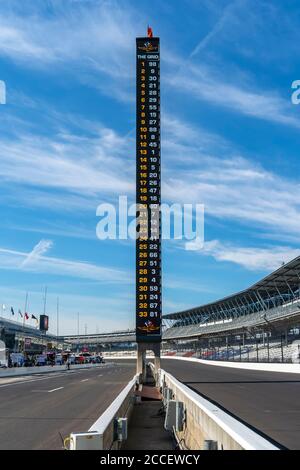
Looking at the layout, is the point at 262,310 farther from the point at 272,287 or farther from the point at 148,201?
the point at 148,201

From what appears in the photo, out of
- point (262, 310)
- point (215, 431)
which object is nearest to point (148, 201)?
point (215, 431)

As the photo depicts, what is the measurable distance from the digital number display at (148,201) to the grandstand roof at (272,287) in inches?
919

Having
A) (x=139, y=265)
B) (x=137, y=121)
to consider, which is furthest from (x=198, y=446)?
(x=137, y=121)

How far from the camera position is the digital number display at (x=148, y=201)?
147 ft

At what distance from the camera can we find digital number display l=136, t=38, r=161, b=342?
4494 cm

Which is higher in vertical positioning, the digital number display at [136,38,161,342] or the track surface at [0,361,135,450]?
the digital number display at [136,38,161,342]

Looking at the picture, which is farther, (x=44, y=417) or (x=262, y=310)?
(x=262, y=310)

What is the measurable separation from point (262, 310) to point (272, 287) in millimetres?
7924

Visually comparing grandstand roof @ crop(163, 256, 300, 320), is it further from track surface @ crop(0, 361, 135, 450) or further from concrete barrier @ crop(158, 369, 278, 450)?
concrete barrier @ crop(158, 369, 278, 450)

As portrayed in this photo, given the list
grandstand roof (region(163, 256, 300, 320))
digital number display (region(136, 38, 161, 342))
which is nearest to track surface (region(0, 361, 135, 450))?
digital number display (region(136, 38, 161, 342))

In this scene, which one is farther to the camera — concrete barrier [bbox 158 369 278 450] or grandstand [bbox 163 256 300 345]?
grandstand [bbox 163 256 300 345]

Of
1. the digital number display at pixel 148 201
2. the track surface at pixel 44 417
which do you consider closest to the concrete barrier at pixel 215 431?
the track surface at pixel 44 417

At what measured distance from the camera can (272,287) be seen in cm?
8475
